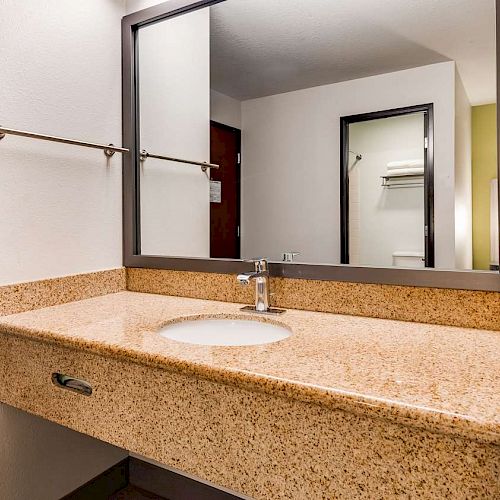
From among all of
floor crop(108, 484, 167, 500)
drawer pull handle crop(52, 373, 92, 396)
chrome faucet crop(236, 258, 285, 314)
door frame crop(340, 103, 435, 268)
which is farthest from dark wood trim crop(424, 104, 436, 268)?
floor crop(108, 484, 167, 500)

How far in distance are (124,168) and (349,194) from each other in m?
0.93

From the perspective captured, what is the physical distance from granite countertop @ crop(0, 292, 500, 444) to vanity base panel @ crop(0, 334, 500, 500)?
52 millimetres

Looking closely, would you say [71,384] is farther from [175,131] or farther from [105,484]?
[175,131]

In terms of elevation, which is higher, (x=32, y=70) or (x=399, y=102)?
(x=32, y=70)

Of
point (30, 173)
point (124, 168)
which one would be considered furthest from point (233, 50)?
point (30, 173)

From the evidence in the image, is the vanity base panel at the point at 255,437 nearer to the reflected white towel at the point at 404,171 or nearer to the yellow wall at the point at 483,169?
the yellow wall at the point at 483,169

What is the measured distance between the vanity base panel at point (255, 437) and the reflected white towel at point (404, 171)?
74 centimetres

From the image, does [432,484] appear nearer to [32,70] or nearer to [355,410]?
[355,410]

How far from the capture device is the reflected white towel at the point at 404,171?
1222mm

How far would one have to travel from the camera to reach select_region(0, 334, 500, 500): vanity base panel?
694 mm

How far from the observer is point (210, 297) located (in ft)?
5.19

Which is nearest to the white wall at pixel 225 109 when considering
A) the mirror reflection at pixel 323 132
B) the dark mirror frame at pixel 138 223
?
the mirror reflection at pixel 323 132

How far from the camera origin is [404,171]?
1.25 metres

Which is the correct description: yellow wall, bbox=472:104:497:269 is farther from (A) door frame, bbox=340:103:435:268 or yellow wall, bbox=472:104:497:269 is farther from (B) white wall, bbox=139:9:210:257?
(B) white wall, bbox=139:9:210:257
